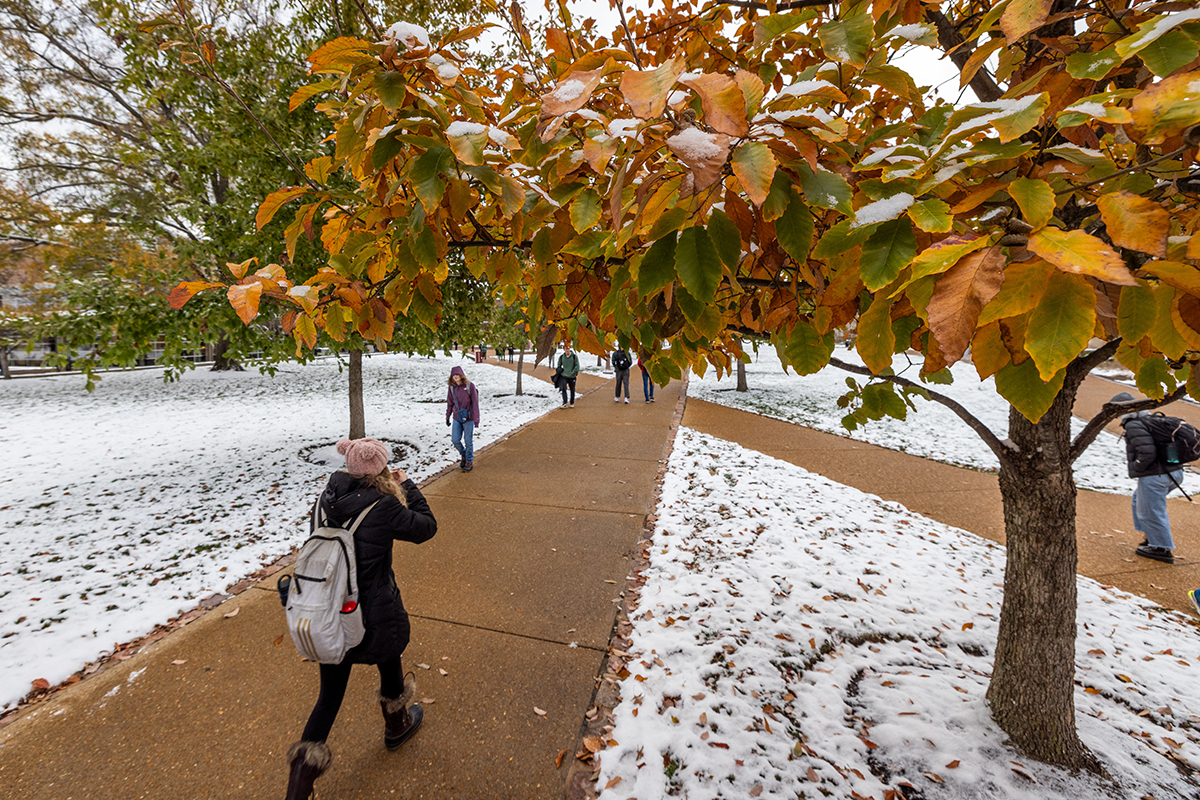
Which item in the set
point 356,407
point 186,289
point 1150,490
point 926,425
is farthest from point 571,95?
point 926,425

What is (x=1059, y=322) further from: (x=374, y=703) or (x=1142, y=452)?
(x=1142, y=452)

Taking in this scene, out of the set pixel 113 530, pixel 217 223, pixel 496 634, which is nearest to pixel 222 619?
pixel 496 634

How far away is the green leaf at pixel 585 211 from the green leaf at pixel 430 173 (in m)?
0.31

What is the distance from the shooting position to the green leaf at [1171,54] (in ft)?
2.56

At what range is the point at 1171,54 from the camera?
31.4 inches

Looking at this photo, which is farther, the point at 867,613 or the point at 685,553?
the point at 685,553

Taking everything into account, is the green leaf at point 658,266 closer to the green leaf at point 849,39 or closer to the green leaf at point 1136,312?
the green leaf at point 849,39

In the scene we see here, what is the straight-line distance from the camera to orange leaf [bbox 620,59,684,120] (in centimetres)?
73

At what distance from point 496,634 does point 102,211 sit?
13.6 m

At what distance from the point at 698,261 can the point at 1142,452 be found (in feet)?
19.6

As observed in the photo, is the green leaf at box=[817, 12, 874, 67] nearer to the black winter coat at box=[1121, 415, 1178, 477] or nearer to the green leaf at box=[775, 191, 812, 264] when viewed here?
the green leaf at box=[775, 191, 812, 264]

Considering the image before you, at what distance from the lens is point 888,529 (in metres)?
4.94

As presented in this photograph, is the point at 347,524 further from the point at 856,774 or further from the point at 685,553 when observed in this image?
the point at 685,553

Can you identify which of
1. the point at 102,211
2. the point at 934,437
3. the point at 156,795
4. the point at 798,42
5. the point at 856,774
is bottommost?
the point at 156,795
